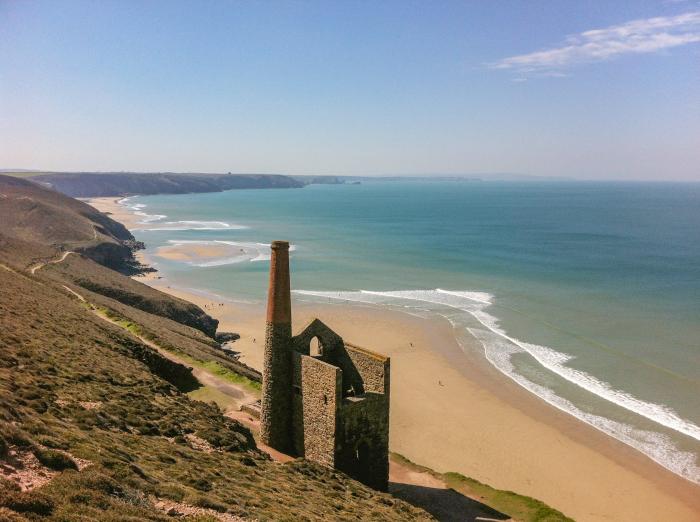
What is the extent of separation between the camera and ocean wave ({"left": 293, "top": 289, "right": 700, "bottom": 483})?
2658cm

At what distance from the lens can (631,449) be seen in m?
26.8

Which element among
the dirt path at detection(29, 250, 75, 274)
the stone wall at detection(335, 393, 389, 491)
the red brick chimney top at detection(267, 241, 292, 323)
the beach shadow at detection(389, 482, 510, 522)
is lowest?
the beach shadow at detection(389, 482, 510, 522)

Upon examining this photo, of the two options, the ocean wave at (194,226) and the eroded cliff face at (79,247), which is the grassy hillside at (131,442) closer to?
the eroded cliff face at (79,247)

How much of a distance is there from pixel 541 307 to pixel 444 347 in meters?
16.4

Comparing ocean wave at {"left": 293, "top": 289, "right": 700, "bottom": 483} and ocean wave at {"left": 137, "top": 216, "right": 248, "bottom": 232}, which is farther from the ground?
ocean wave at {"left": 137, "top": 216, "right": 248, "bottom": 232}

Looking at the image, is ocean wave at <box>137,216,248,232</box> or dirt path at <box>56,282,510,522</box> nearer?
dirt path at <box>56,282,510,522</box>

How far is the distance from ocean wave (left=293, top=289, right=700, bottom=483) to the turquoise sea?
95 mm

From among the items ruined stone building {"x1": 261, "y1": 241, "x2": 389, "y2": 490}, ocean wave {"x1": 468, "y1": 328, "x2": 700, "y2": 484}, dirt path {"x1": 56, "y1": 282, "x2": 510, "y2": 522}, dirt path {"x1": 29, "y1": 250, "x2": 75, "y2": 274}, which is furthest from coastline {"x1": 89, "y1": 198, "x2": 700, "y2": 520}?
dirt path {"x1": 29, "y1": 250, "x2": 75, "y2": 274}

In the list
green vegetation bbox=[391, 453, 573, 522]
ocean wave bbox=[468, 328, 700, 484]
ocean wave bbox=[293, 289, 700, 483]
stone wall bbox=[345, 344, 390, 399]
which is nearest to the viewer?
stone wall bbox=[345, 344, 390, 399]

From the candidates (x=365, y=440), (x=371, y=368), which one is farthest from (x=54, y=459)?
(x=371, y=368)

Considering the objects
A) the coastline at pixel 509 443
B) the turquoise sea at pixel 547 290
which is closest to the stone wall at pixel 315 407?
the coastline at pixel 509 443

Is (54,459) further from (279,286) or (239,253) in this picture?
(239,253)

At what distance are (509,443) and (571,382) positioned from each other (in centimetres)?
1000

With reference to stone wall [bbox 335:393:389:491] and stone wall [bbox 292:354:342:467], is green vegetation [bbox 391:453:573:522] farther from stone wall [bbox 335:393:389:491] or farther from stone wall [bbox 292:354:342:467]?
stone wall [bbox 292:354:342:467]
